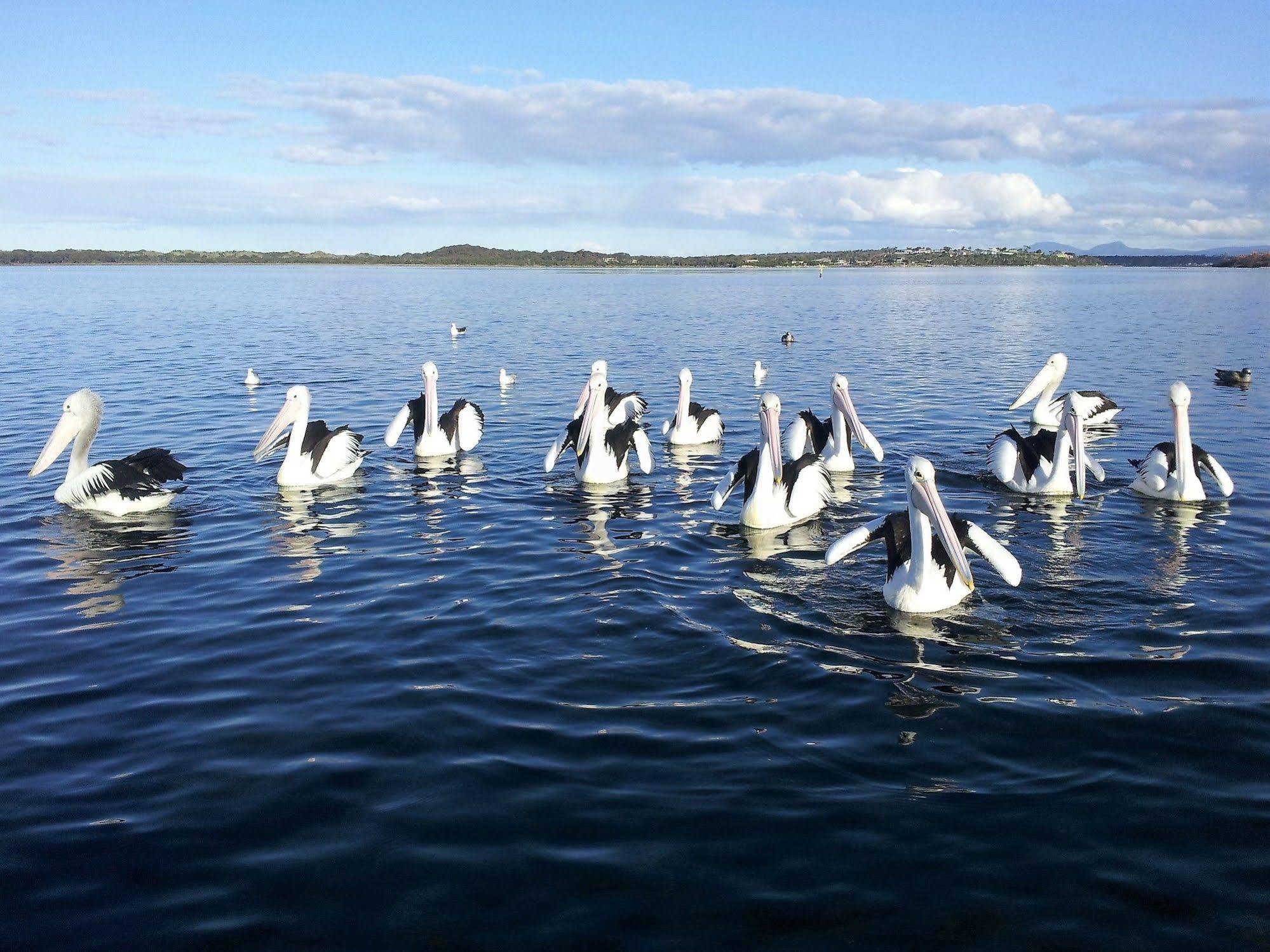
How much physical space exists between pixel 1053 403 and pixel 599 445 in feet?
28.4

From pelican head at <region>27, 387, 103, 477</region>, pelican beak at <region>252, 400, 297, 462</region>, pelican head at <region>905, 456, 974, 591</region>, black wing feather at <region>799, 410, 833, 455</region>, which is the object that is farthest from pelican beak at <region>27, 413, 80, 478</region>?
pelican head at <region>905, 456, 974, 591</region>

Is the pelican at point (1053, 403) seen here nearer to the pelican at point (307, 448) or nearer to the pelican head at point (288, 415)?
the pelican at point (307, 448)

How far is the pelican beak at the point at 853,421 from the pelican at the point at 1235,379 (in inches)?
473

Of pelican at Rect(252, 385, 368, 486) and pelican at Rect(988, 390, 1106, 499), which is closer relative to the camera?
pelican at Rect(988, 390, 1106, 499)

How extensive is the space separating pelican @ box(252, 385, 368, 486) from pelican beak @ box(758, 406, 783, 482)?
519 centimetres

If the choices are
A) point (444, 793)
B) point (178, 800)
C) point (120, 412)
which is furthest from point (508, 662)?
point (120, 412)

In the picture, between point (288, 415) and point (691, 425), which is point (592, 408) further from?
point (288, 415)

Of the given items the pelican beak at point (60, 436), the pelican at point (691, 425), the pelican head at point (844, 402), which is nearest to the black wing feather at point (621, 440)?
the pelican at point (691, 425)

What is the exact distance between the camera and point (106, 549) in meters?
9.23

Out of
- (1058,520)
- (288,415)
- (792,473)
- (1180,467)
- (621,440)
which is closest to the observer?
(792,473)

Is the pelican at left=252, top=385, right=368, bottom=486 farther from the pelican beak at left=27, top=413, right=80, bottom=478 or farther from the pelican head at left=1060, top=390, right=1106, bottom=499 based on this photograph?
the pelican head at left=1060, top=390, right=1106, bottom=499

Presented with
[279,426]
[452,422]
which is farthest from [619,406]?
[279,426]

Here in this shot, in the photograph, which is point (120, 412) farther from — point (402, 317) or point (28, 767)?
point (402, 317)

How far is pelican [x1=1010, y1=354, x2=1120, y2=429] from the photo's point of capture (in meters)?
15.7
